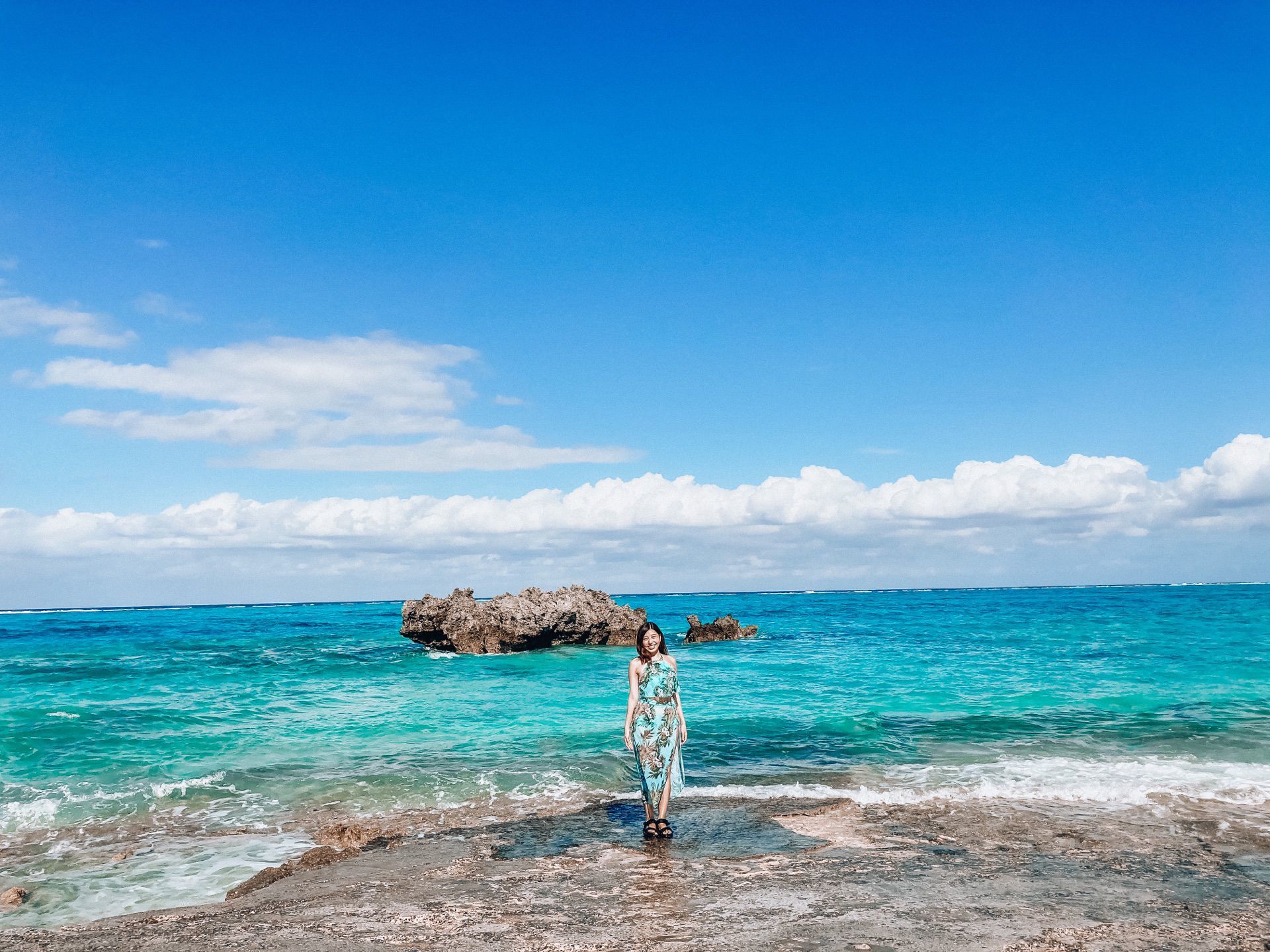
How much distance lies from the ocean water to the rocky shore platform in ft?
3.98

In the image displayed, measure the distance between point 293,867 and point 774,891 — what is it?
16.0ft

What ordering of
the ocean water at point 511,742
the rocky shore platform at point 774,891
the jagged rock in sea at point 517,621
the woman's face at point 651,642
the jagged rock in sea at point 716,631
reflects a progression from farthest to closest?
the jagged rock in sea at point 716,631, the jagged rock in sea at point 517,621, the ocean water at point 511,742, the woman's face at point 651,642, the rocky shore platform at point 774,891

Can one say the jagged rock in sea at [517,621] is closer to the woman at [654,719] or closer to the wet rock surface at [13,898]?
the woman at [654,719]

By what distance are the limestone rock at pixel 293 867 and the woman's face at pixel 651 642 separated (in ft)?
12.4

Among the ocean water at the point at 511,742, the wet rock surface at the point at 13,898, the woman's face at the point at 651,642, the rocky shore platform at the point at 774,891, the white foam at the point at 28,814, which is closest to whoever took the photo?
the rocky shore platform at the point at 774,891

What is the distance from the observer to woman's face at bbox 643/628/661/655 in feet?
28.7

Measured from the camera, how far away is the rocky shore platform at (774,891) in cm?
579

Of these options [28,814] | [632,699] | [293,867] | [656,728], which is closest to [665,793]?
[656,728]

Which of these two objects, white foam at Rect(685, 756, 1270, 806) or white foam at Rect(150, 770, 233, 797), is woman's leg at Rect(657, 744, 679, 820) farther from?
white foam at Rect(150, 770, 233, 797)

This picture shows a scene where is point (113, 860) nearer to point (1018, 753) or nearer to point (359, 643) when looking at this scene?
point (1018, 753)

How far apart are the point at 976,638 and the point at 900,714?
23189 mm

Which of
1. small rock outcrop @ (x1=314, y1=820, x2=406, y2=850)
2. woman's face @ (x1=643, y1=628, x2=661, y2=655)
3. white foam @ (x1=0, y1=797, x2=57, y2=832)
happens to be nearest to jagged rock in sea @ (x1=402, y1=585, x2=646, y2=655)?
white foam @ (x1=0, y1=797, x2=57, y2=832)

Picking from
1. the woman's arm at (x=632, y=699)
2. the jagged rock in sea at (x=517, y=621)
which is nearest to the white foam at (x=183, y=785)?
the woman's arm at (x=632, y=699)

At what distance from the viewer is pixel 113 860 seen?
29.1 feet
